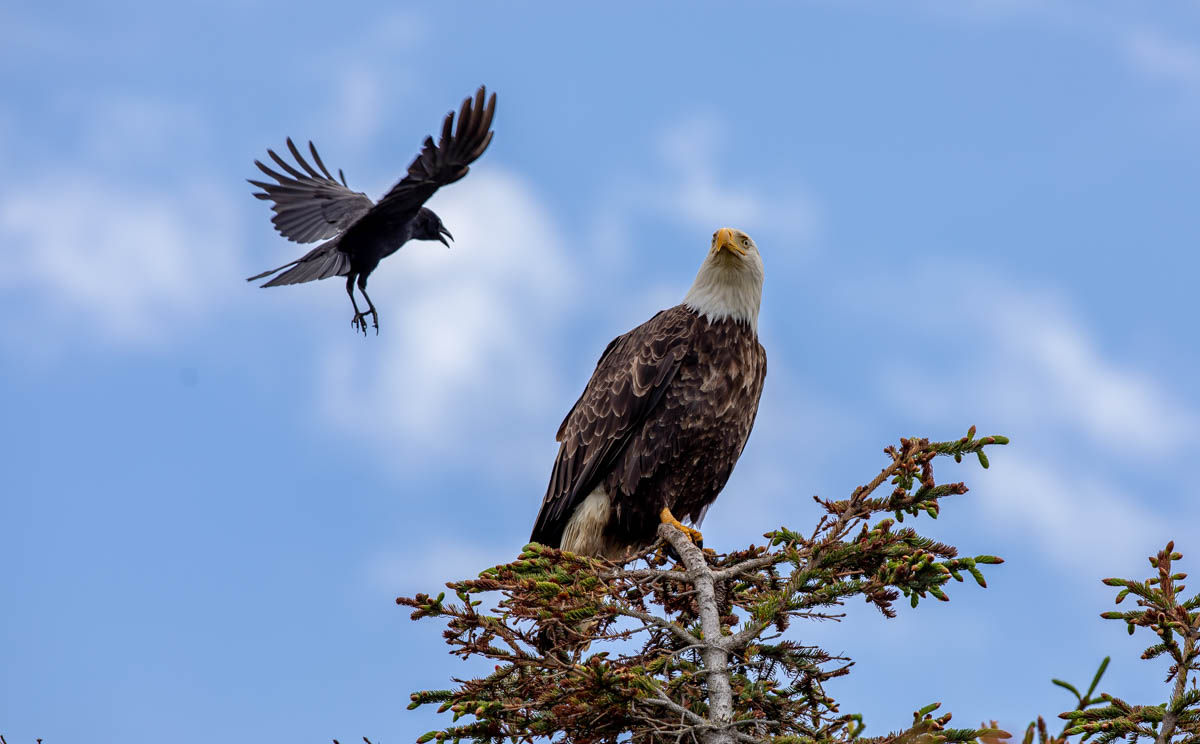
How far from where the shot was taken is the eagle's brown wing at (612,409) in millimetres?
6680

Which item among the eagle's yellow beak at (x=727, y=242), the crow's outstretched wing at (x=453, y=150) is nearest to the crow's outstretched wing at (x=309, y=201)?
the crow's outstretched wing at (x=453, y=150)

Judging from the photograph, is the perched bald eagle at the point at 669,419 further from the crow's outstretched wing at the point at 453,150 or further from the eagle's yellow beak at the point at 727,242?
the crow's outstretched wing at the point at 453,150

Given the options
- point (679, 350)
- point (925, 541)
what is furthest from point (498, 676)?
point (679, 350)

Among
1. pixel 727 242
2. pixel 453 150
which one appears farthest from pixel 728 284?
pixel 453 150

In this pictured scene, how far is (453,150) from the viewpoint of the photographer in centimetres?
556

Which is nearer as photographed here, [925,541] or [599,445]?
[925,541]

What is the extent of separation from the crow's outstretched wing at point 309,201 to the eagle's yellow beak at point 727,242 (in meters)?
2.04

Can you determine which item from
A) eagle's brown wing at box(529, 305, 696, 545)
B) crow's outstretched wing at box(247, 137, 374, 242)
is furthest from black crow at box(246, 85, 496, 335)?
eagle's brown wing at box(529, 305, 696, 545)

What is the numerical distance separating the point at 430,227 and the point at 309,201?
785mm

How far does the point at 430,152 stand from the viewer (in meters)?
5.58

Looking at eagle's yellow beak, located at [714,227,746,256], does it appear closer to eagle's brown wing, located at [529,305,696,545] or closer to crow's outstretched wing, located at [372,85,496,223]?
eagle's brown wing, located at [529,305,696,545]

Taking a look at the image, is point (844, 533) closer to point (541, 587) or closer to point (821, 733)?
point (821, 733)

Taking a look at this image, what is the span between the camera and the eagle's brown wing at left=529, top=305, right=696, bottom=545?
21.9 feet

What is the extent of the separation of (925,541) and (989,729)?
29.1 inches
